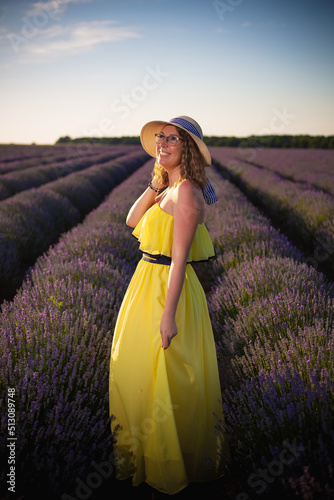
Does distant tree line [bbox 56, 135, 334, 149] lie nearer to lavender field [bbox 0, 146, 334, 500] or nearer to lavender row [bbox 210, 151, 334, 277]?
lavender row [bbox 210, 151, 334, 277]

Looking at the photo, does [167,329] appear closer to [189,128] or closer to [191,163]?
[191,163]

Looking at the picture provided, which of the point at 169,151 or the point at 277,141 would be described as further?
the point at 277,141

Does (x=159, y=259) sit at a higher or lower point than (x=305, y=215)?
lower

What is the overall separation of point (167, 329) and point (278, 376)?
58 cm

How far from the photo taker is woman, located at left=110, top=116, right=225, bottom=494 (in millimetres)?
1401

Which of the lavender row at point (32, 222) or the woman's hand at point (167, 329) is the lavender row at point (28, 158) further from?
the woman's hand at point (167, 329)

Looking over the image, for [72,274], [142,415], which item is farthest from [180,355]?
[72,274]

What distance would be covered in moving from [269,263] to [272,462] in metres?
1.88

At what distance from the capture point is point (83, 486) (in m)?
1.25

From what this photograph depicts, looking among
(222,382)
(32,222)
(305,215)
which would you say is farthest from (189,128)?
(305,215)

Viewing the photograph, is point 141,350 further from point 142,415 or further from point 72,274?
point 72,274

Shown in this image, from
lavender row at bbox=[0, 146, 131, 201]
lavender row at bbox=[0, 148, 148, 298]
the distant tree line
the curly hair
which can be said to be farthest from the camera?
the distant tree line

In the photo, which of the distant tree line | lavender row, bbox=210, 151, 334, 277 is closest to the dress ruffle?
lavender row, bbox=210, 151, 334, 277

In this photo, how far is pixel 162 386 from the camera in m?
1.39
